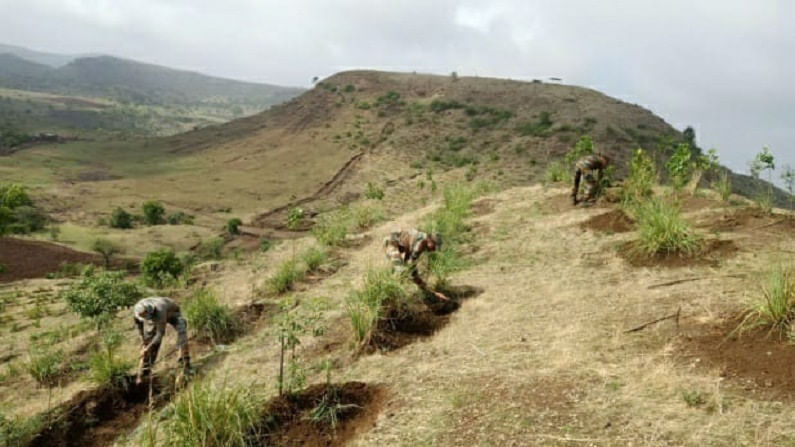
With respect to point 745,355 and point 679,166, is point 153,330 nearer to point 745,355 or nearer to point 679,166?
point 745,355

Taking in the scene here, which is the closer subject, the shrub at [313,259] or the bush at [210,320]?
the bush at [210,320]

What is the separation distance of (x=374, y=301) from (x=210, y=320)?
3.11 meters

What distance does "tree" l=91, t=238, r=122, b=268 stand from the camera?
23094 mm

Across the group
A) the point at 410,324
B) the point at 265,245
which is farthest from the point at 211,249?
the point at 410,324

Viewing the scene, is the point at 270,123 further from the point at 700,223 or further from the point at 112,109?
the point at 112,109

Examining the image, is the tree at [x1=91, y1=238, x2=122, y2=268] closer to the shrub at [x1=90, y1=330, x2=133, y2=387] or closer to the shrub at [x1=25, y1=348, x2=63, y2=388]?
the shrub at [x1=25, y1=348, x2=63, y2=388]

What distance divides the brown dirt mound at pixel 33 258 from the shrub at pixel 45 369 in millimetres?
16240

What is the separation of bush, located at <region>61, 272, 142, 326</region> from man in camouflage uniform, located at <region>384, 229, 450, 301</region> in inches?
208

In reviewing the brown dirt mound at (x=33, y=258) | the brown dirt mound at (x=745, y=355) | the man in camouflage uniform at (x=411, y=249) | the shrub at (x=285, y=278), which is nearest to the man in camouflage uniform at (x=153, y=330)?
the man in camouflage uniform at (x=411, y=249)

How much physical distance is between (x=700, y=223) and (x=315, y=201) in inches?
961

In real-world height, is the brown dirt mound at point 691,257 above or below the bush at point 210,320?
above

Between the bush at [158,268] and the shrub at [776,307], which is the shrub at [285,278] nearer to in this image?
the bush at [158,268]

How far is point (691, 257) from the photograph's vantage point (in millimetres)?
7070

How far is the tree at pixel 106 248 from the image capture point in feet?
75.8
